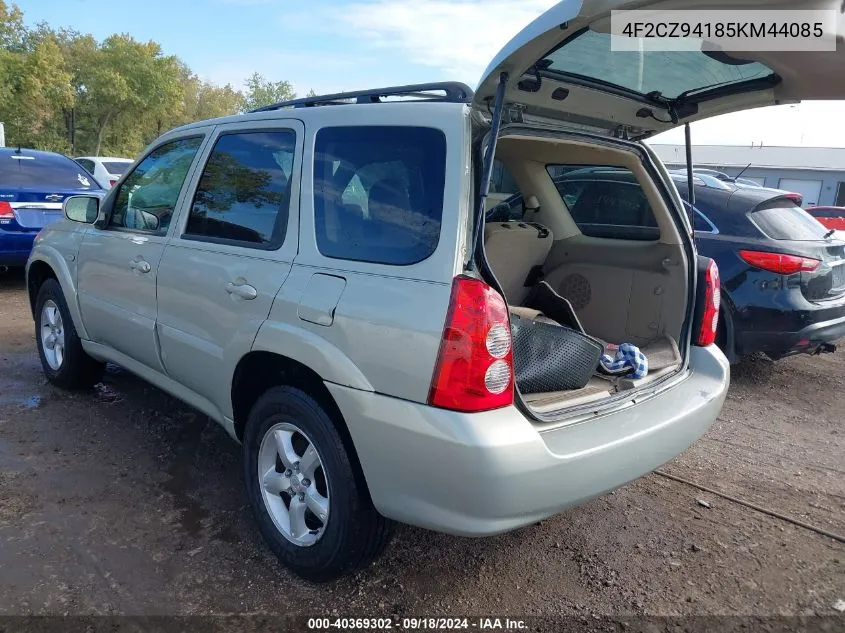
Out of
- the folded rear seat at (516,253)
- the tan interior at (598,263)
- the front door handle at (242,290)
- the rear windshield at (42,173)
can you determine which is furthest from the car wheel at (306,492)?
the rear windshield at (42,173)

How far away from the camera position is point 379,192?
247 centimetres

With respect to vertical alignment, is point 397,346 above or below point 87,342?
above

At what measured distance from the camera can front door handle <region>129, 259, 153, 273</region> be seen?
11.2 feet

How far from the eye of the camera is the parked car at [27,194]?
7.35m

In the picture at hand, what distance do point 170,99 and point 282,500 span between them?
38.5m

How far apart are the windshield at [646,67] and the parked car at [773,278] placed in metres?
2.69

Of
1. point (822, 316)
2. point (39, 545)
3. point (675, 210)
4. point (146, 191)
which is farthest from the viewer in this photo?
point (822, 316)

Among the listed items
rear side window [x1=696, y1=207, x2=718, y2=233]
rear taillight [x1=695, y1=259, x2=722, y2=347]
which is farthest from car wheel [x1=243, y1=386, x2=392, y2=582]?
rear side window [x1=696, y1=207, x2=718, y2=233]

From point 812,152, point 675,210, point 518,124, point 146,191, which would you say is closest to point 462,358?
point 518,124

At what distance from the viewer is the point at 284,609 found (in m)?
2.45

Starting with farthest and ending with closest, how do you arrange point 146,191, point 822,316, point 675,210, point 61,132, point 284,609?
point 61,132, point 822,316, point 146,191, point 675,210, point 284,609

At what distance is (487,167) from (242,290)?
120 cm

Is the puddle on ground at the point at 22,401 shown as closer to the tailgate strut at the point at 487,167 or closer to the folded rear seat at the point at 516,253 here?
the folded rear seat at the point at 516,253

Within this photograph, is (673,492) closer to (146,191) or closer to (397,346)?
(397,346)
